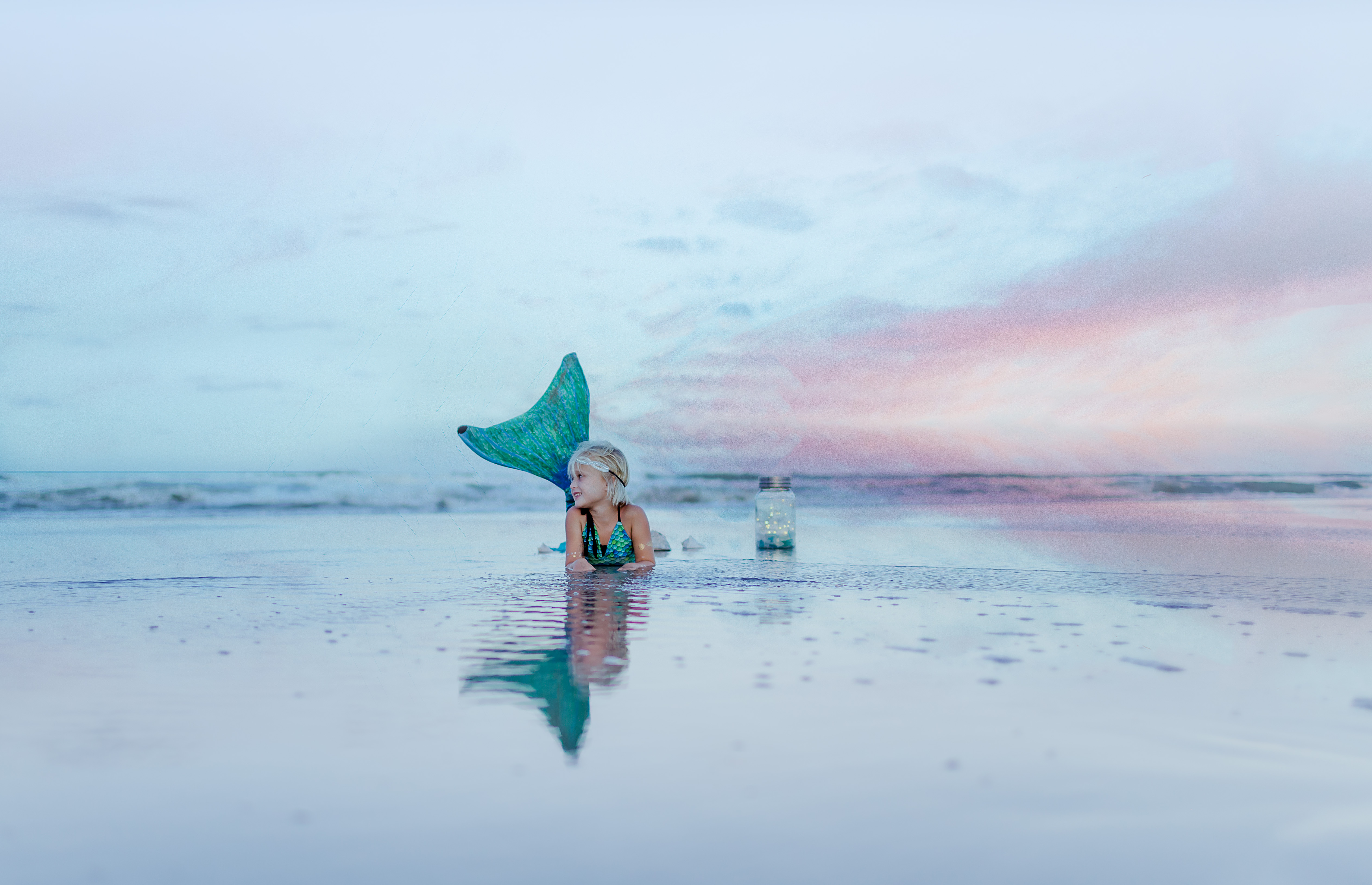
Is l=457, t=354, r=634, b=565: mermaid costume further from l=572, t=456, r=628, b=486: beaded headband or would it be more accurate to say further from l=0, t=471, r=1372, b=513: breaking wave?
l=0, t=471, r=1372, b=513: breaking wave

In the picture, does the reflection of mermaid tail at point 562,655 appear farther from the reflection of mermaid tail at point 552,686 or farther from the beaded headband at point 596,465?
the beaded headband at point 596,465

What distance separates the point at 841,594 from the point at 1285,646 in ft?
5.56

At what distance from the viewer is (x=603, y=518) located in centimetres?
A: 529

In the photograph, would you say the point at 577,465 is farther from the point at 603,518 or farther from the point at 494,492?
the point at 494,492

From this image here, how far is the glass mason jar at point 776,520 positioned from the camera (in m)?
6.38

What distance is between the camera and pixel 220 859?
122 cm

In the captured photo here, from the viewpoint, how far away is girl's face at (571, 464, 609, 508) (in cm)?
503

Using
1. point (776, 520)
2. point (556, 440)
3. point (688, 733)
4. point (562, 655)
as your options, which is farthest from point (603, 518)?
point (688, 733)

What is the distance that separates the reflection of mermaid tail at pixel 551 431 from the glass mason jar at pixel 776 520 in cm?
146

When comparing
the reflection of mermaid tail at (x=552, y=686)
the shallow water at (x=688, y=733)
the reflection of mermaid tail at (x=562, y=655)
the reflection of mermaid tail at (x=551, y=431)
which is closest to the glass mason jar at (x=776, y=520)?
the reflection of mermaid tail at (x=551, y=431)

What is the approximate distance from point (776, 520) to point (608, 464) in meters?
1.81

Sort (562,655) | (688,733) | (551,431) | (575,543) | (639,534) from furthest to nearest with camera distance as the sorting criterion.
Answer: (551,431) < (639,534) < (575,543) < (562,655) < (688,733)

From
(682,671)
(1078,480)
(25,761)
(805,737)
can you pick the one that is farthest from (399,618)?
(1078,480)

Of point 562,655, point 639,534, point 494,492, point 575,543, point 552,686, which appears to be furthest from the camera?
point 494,492
